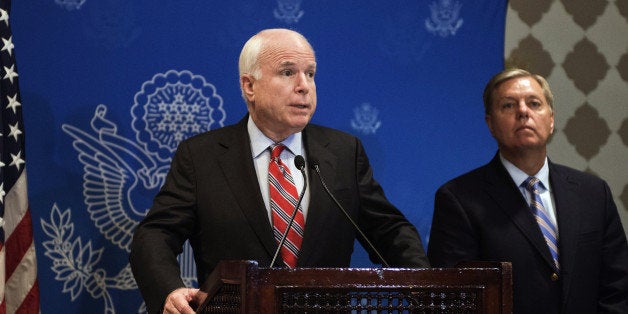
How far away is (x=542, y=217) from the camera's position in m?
3.03

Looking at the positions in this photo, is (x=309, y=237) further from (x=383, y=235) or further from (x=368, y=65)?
(x=368, y=65)

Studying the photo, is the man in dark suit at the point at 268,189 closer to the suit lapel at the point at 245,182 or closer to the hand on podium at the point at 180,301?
the suit lapel at the point at 245,182

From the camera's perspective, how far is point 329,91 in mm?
3592

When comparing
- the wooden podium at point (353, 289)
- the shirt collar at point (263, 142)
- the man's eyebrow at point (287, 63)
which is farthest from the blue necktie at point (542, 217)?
the wooden podium at point (353, 289)

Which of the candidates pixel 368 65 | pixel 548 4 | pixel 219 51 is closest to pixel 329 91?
pixel 368 65

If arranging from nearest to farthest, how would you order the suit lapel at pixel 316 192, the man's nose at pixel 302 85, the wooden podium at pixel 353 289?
1. the wooden podium at pixel 353 289
2. the suit lapel at pixel 316 192
3. the man's nose at pixel 302 85

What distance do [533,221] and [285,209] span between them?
34.6 inches

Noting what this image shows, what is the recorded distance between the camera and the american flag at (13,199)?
2895 millimetres

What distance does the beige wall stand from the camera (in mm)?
3971

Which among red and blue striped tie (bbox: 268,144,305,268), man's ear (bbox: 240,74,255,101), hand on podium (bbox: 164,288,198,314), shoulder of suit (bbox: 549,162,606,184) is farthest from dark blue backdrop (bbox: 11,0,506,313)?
hand on podium (bbox: 164,288,198,314)

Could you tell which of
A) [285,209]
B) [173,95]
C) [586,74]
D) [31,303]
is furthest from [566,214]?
[31,303]

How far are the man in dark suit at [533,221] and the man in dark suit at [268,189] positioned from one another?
0.29m

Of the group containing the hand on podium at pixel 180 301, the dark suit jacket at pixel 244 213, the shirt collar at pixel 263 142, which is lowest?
the hand on podium at pixel 180 301

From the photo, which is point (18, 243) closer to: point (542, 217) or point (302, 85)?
point (302, 85)
